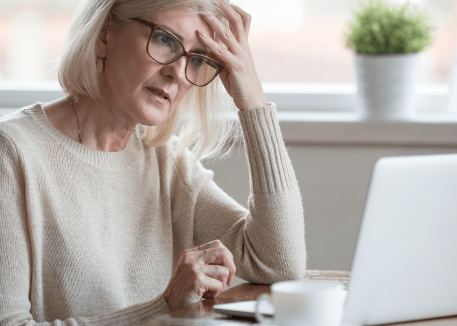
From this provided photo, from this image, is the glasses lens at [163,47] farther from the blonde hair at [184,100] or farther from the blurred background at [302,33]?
the blurred background at [302,33]

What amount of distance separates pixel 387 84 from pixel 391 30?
0.62 feet

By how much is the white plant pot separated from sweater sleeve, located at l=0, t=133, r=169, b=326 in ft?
4.02

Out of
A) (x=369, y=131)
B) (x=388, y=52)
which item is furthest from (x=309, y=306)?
(x=388, y=52)

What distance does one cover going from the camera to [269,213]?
1283mm

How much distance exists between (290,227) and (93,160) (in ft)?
1.60

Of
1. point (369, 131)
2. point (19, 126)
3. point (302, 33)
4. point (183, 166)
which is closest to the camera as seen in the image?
point (19, 126)

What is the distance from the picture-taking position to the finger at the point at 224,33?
1.28 metres

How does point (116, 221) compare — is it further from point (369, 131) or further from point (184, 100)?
point (369, 131)

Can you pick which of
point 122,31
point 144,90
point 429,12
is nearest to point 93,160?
point 144,90

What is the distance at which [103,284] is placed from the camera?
1.23 m

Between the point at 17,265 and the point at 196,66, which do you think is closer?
the point at 17,265

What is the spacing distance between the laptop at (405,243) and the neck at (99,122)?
0.79 meters

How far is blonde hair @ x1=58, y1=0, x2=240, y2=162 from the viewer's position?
1.27m

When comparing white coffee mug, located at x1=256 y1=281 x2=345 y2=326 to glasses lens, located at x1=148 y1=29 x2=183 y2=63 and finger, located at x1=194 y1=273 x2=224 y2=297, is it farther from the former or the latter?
glasses lens, located at x1=148 y1=29 x2=183 y2=63
